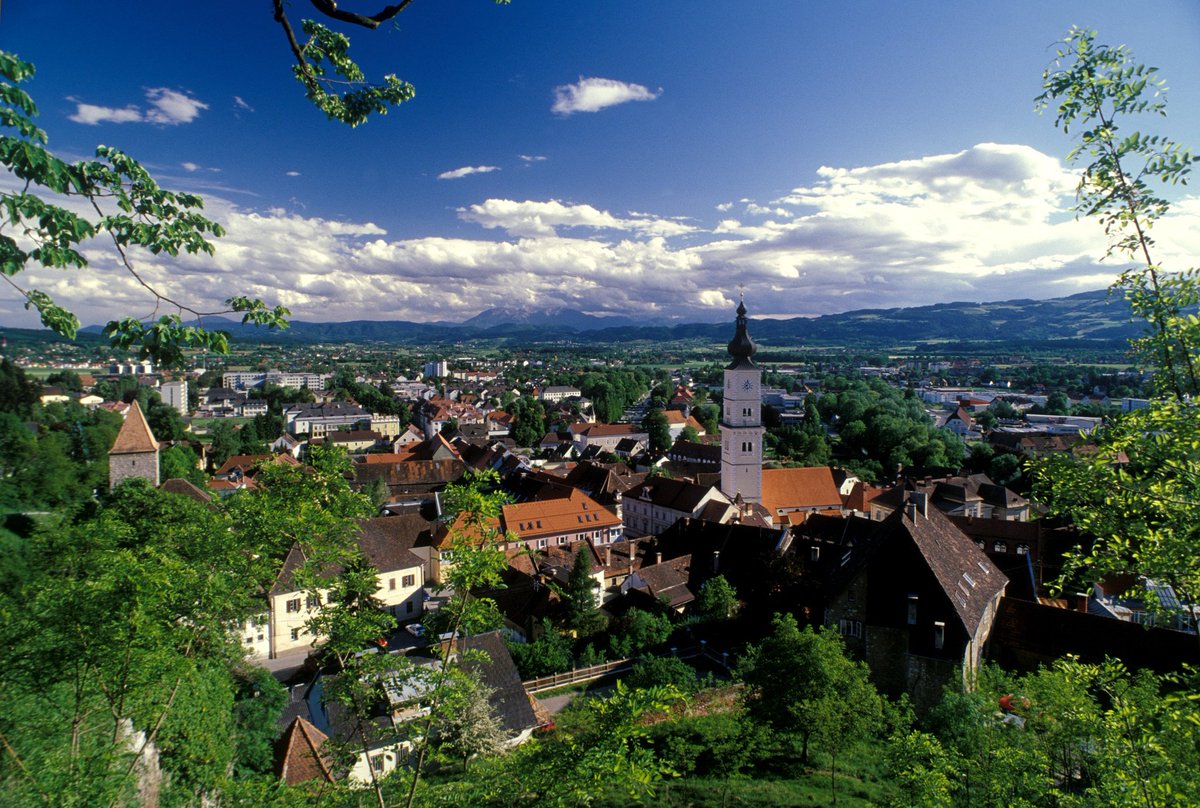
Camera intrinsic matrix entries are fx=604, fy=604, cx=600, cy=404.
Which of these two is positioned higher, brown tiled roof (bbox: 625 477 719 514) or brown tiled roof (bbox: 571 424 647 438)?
brown tiled roof (bbox: 625 477 719 514)

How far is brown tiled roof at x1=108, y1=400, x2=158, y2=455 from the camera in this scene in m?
35.3

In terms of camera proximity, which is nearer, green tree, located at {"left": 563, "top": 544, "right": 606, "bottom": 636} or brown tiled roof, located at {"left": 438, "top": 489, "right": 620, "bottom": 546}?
green tree, located at {"left": 563, "top": 544, "right": 606, "bottom": 636}

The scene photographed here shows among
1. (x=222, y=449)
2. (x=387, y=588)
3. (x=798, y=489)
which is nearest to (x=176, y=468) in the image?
(x=222, y=449)

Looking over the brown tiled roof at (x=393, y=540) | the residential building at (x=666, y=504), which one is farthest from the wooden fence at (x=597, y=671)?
the residential building at (x=666, y=504)

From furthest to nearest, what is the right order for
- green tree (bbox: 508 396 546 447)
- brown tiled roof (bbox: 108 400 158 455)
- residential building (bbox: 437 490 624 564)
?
green tree (bbox: 508 396 546 447), residential building (bbox: 437 490 624 564), brown tiled roof (bbox: 108 400 158 455)

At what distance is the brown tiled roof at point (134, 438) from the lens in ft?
116

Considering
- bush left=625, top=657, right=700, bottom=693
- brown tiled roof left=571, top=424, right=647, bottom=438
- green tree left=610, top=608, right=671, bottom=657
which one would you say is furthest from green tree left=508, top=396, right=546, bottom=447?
bush left=625, top=657, right=700, bottom=693

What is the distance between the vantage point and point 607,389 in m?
124

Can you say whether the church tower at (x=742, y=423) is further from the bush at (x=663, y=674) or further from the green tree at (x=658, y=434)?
the green tree at (x=658, y=434)

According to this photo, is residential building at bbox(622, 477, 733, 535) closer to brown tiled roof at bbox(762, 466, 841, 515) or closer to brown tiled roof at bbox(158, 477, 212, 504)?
brown tiled roof at bbox(762, 466, 841, 515)

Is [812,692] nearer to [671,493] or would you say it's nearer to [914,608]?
[914,608]

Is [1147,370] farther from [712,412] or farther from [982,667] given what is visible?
[712,412]

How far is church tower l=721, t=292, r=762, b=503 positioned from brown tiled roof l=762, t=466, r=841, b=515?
8.80 ft

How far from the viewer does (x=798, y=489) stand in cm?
4544
